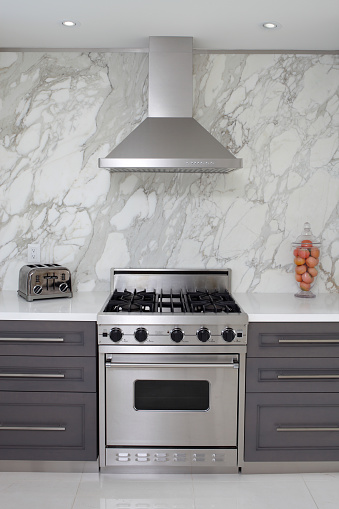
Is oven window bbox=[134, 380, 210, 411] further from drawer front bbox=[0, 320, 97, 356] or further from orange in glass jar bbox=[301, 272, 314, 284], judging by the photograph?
orange in glass jar bbox=[301, 272, 314, 284]

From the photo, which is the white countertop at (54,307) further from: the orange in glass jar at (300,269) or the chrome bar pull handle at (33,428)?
the orange in glass jar at (300,269)

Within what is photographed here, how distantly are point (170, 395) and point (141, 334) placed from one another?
363 millimetres

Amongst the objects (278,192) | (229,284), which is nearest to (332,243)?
(278,192)

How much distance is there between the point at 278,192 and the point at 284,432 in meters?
1.40

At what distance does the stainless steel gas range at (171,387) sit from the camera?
8.01ft

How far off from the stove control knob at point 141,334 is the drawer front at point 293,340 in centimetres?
53

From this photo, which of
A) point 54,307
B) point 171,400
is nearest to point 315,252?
point 171,400

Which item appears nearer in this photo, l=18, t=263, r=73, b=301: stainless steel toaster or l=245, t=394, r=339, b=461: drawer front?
l=245, t=394, r=339, b=461: drawer front

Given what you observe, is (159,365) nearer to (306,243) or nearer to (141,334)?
(141,334)

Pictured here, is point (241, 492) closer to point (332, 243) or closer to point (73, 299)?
point (73, 299)

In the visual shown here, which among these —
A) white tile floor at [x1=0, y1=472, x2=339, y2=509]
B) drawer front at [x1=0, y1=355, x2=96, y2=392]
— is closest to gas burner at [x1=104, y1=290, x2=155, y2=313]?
drawer front at [x1=0, y1=355, x2=96, y2=392]

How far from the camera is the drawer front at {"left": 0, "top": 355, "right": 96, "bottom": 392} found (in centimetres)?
250

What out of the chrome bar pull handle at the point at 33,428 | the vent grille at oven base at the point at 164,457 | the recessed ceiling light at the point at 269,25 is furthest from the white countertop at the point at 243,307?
the recessed ceiling light at the point at 269,25

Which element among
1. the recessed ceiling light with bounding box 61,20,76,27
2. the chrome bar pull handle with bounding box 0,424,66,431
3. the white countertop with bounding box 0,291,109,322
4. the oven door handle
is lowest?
the chrome bar pull handle with bounding box 0,424,66,431
